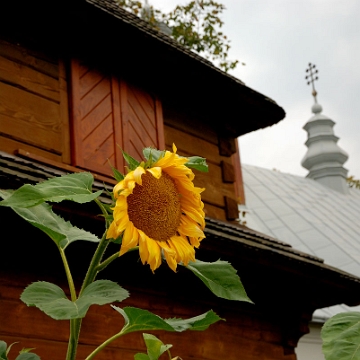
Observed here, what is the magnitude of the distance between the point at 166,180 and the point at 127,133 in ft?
14.4

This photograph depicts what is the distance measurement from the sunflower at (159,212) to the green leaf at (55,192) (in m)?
0.06

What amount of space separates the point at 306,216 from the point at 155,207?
11.6 metres

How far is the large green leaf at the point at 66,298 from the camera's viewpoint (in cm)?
88

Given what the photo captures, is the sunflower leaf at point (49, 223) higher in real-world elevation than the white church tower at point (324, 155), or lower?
lower

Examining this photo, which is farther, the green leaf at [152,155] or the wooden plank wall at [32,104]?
the wooden plank wall at [32,104]

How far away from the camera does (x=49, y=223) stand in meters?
1.08

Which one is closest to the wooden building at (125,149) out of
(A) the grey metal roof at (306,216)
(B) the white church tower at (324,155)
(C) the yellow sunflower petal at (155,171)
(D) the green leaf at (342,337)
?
(C) the yellow sunflower petal at (155,171)

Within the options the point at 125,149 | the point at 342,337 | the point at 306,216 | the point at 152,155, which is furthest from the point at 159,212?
the point at 306,216

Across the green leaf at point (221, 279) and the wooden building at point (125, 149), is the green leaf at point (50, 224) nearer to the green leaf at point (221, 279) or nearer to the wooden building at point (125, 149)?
the green leaf at point (221, 279)

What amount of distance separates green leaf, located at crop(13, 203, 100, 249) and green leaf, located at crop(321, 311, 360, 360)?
41cm

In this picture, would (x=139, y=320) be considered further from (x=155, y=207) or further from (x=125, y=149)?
(x=125, y=149)

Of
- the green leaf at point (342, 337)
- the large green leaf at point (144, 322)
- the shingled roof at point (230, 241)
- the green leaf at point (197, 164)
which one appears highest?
the shingled roof at point (230, 241)

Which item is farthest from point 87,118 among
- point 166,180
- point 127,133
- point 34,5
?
point 166,180

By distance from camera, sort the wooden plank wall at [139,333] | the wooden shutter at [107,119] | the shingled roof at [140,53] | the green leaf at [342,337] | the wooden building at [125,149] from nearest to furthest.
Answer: the green leaf at [342,337] → the wooden plank wall at [139,333] → the wooden building at [125,149] → the shingled roof at [140,53] → the wooden shutter at [107,119]
